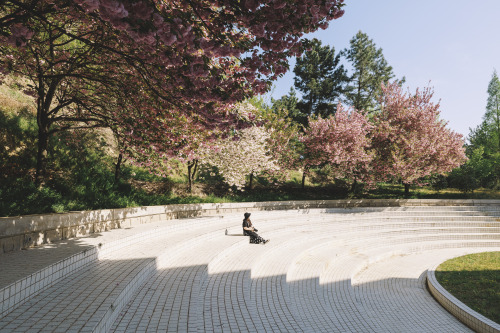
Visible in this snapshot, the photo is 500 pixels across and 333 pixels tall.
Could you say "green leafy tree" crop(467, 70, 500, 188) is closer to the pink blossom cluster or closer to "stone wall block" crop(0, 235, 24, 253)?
the pink blossom cluster

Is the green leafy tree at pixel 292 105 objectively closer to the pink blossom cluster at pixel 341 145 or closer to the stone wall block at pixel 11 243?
the pink blossom cluster at pixel 341 145

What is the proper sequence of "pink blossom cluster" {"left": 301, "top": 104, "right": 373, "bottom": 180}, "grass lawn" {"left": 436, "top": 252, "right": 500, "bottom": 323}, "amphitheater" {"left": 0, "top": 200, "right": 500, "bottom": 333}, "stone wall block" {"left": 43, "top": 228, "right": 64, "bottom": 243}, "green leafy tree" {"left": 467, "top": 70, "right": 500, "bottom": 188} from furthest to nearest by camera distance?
"green leafy tree" {"left": 467, "top": 70, "right": 500, "bottom": 188} < "pink blossom cluster" {"left": 301, "top": 104, "right": 373, "bottom": 180} < "grass lawn" {"left": 436, "top": 252, "right": 500, "bottom": 323} < "stone wall block" {"left": 43, "top": 228, "right": 64, "bottom": 243} < "amphitheater" {"left": 0, "top": 200, "right": 500, "bottom": 333}

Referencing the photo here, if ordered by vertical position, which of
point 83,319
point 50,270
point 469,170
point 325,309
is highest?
point 469,170

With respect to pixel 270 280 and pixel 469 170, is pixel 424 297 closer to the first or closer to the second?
pixel 270 280

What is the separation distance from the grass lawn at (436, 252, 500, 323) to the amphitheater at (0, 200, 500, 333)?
0.55 m

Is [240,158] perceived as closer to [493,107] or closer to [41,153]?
[41,153]

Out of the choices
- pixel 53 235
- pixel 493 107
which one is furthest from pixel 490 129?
pixel 53 235

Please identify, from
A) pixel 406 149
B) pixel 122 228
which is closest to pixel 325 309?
pixel 122 228

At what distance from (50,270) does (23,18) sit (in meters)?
4.81

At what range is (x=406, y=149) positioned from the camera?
2008cm

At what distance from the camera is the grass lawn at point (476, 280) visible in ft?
26.7

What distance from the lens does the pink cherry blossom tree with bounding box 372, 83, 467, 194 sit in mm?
A: 19812

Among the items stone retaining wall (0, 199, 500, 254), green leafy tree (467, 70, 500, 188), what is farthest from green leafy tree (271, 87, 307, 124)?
green leafy tree (467, 70, 500, 188)

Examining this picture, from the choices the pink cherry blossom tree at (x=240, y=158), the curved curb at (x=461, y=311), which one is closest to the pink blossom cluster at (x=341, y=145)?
the pink cherry blossom tree at (x=240, y=158)
